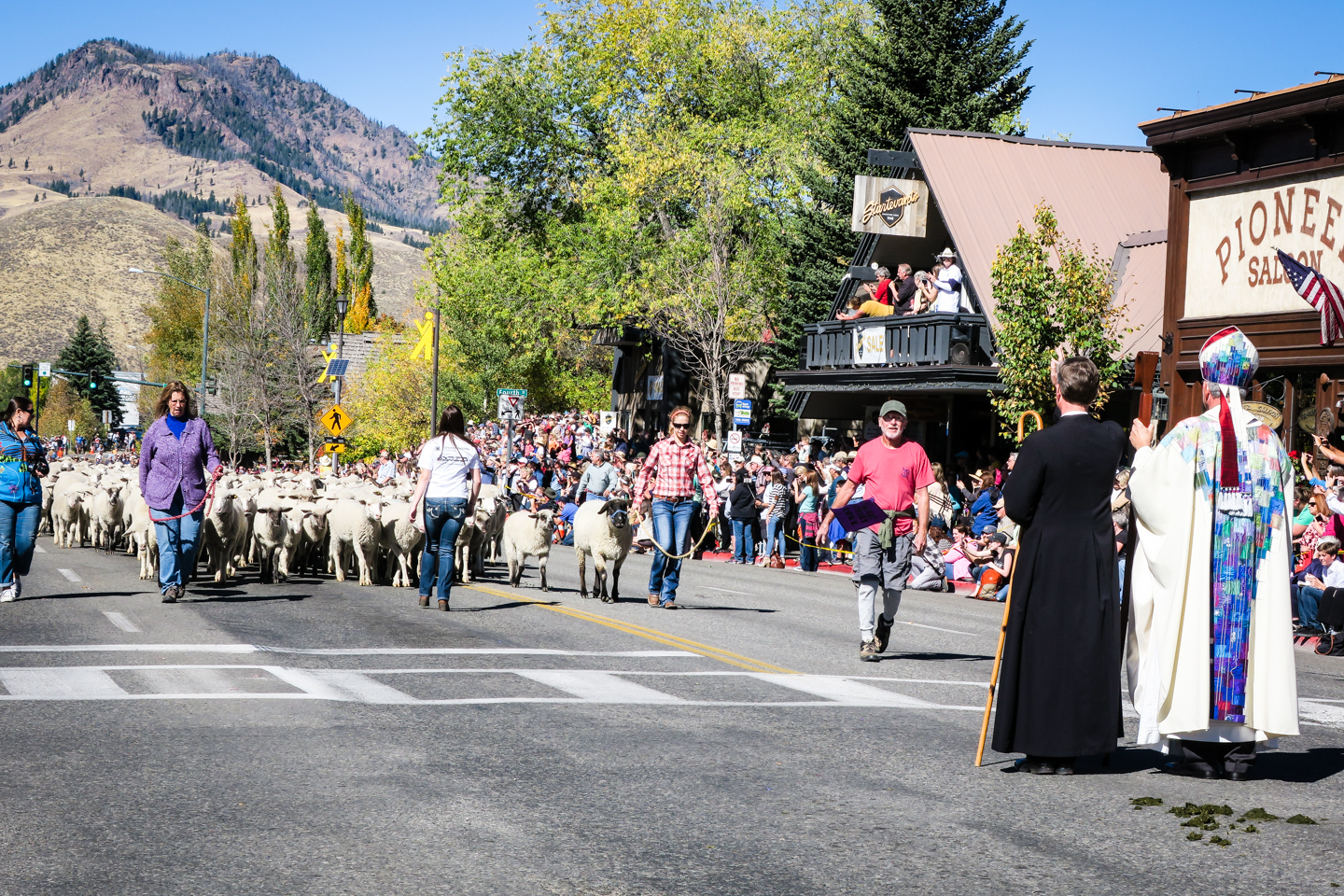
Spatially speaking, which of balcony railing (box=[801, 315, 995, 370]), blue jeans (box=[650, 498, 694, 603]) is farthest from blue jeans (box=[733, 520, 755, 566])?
blue jeans (box=[650, 498, 694, 603])

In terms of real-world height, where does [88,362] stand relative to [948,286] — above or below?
above

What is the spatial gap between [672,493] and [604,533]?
995 millimetres

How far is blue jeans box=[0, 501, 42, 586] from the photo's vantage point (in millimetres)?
13711

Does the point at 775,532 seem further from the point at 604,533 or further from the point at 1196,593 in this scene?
the point at 1196,593

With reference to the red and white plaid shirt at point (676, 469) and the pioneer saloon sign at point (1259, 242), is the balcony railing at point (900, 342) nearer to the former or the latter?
the pioneer saloon sign at point (1259, 242)

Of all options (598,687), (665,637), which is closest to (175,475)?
(665,637)

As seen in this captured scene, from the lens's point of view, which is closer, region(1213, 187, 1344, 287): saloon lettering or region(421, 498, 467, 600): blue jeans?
region(421, 498, 467, 600): blue jeans

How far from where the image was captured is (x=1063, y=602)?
22.7 feet

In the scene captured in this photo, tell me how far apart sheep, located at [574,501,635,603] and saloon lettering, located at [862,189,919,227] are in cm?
1717

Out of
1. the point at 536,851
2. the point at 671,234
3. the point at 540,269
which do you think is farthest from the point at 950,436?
the point at 536,851

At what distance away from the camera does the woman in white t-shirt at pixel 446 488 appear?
1376 cm

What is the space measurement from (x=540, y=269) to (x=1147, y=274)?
22593 mm

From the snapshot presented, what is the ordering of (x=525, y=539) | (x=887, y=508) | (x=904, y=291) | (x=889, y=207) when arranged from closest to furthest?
(x=887, y=508), (x=525, y=539), (x=889, y=207), (x=904, y=291)

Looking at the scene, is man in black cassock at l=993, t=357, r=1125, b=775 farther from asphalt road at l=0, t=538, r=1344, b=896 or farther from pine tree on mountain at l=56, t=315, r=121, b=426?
pine tree on mountain at l=56, t=315, r=121, b=426
